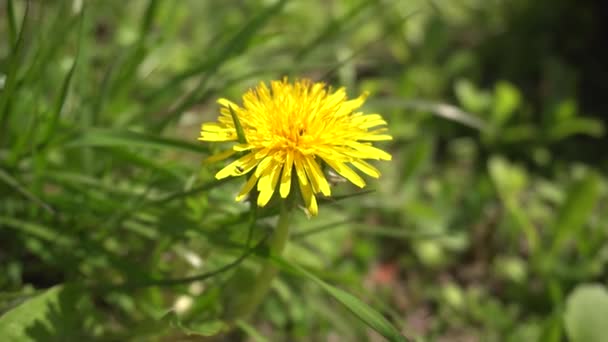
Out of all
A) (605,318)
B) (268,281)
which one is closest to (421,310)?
(605,318)

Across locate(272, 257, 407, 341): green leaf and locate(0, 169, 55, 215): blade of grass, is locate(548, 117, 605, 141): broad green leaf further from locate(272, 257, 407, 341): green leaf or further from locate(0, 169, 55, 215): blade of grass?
locate(0, 169, 55, 215): blade of grass

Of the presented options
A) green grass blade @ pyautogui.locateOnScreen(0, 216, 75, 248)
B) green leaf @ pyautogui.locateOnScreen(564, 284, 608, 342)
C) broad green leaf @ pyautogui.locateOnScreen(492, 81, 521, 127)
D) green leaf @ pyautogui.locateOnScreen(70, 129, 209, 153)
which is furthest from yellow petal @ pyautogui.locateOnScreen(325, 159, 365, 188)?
broad green leaf @ pyautogui.locateOnScreen(492, 81, 521, 127)

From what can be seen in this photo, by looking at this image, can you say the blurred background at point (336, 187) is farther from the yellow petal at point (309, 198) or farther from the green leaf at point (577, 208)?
the yellow petal at point (309, 198)

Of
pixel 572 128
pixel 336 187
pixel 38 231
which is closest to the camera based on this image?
pixel 38 231

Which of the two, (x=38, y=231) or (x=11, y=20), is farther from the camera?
(x=38, y=231)

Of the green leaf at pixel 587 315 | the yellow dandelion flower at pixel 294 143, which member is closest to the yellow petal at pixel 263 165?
the yellow dandelion flower at pixel 294 143

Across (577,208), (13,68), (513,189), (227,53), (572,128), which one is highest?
(572,128)

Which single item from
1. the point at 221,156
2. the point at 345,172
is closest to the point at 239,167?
the point at 221,156

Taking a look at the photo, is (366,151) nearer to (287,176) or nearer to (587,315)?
(287,176)
